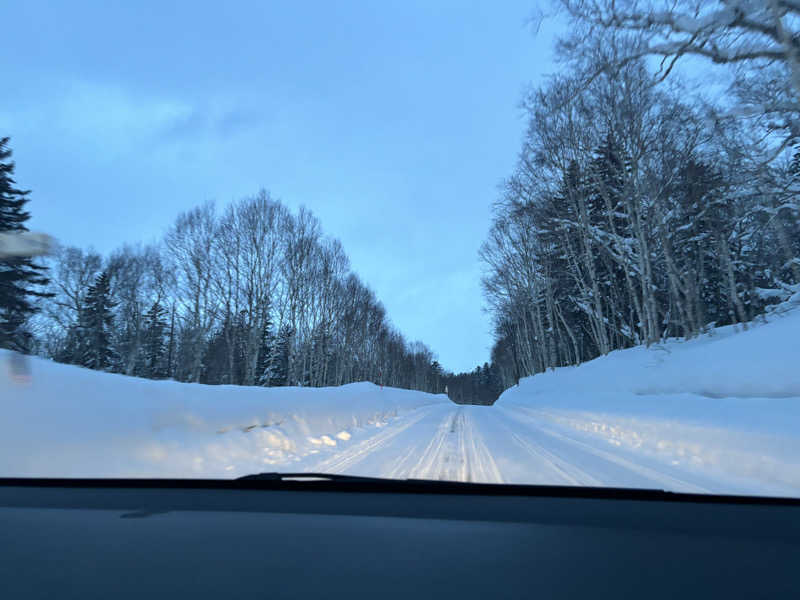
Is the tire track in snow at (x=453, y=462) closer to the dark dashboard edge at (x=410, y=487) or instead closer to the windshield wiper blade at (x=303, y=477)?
the dark dashboard edge at (x=410, y=487)

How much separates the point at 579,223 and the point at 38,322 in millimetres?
30565

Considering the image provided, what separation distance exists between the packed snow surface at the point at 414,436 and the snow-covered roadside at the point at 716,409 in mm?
31

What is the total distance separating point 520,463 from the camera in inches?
226

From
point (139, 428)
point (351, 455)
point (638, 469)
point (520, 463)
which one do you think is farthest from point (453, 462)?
point (139, 428)

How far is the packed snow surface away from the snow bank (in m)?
0.01

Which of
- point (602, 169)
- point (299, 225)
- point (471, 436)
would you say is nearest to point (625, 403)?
point (471, 436)

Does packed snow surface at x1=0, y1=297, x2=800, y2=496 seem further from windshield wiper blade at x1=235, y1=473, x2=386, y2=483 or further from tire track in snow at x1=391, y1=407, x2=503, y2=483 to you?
windshield wiper blade at x1=235, y1=473, x2=386, y2=483

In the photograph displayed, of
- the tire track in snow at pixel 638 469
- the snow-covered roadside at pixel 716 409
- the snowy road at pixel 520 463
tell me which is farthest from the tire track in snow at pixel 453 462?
the snow-covered roadside at pixel 716 409

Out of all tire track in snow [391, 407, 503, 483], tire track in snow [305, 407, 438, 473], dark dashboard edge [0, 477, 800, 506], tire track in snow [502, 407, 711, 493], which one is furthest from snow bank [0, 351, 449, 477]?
tire track in snow [502, 407, 711, 493]

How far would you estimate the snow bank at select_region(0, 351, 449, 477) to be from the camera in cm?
356

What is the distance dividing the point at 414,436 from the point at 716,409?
5937 millimetres

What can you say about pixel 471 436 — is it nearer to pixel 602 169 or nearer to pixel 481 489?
pixel 481 489

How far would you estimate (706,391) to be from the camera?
9.03m

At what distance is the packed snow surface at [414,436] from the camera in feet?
12.8
